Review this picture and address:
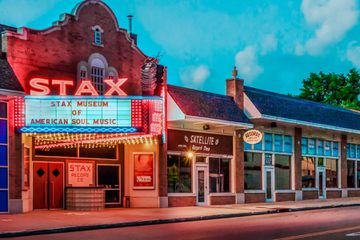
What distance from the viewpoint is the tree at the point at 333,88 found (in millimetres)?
73750

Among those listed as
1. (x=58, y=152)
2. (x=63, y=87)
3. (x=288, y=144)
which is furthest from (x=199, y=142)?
(x=63, y=87)

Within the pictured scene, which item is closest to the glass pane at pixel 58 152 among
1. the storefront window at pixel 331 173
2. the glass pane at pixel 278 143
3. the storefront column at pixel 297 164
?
the glass pane at pixel 278 143

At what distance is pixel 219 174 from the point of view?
36125 millimetres

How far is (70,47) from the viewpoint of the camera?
29188 mm

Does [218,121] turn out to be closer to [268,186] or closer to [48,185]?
[268,186]

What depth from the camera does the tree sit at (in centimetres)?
7375

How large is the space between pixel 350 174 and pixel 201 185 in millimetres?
17553

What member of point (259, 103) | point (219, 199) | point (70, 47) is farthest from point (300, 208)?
point (70, 47)

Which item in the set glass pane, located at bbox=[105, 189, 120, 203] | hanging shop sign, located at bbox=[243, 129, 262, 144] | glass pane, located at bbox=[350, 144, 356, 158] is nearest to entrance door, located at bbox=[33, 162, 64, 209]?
glass pane, located at bbox=[105, 189, 120, 203]

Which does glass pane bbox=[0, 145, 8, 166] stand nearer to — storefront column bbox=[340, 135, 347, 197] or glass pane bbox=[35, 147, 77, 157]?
glass pane bbox=[35, 147, 77, 157]

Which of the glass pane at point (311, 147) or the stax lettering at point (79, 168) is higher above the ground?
the glass pane at point (311, 147)

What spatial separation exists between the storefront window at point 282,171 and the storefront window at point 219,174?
4979 millimetres

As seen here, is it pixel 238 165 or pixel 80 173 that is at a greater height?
pixel 238 165

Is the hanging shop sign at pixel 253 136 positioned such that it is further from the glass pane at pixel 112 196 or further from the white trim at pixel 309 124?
the glass pane at pixel 112 196
